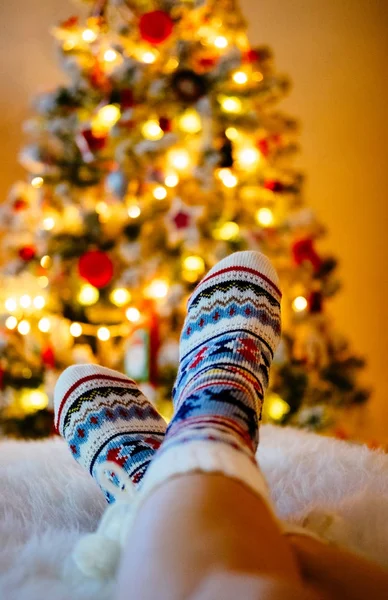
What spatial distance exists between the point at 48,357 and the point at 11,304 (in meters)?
0.18

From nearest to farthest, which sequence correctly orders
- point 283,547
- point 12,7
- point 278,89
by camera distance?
point 283,547 → point 278,89 → point 12,7

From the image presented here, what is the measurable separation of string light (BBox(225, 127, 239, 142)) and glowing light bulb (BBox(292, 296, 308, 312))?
1.39ft

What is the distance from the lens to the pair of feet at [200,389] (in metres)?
0.53

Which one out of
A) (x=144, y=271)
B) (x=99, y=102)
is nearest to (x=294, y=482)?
(x=144, y=271)

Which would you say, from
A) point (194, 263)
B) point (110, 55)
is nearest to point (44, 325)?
point (194, 263)

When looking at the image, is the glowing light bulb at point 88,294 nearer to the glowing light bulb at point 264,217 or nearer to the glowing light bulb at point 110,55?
the glowing light bulb at point 264,217

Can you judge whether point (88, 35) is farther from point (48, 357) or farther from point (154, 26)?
point (48, 357)

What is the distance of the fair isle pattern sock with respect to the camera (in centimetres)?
71

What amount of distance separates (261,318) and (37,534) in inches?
15.1

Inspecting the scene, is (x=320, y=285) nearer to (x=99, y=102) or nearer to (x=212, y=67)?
(x=212, y=67)

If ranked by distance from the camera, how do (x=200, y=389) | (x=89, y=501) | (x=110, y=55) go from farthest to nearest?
(x=110, y=55)
(x=89, y=501)
(x=200, y=389)

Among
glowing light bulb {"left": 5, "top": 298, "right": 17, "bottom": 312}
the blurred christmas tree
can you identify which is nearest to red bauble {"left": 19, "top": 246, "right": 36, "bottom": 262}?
the blurred christmas tree

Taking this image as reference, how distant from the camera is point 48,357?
4.61 feet

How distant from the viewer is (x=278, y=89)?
1540mm
